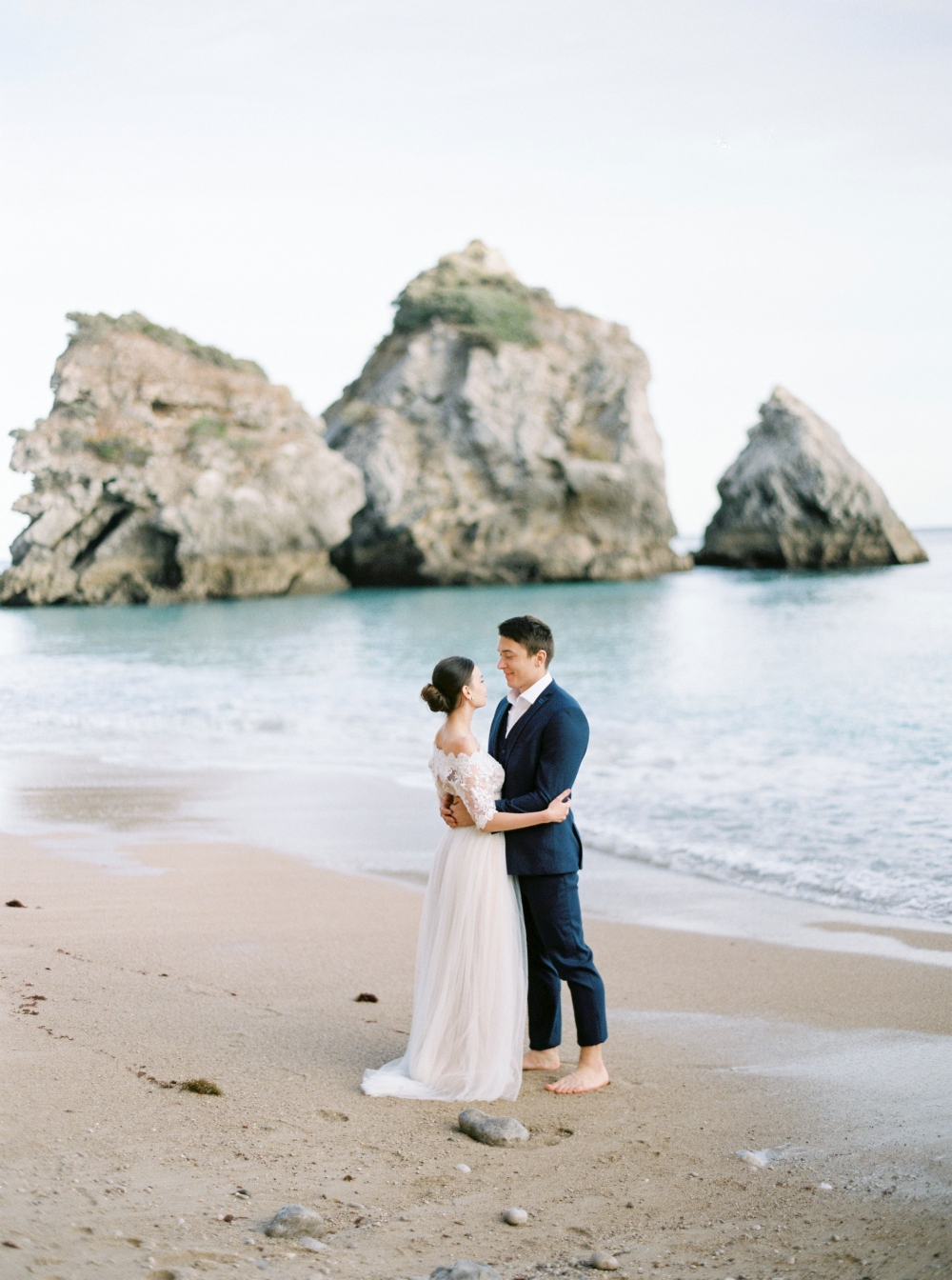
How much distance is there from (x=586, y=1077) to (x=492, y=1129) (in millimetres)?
564

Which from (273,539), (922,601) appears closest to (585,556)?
(273,539)

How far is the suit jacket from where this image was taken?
12.6ft

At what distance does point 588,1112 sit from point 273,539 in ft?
139

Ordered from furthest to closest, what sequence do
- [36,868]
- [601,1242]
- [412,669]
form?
[412,669], [36,868], [601,1242]

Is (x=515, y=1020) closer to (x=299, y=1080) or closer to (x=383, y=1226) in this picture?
(x=299, y=1080)

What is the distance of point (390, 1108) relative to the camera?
11.9ft

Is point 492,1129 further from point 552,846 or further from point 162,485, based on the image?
point 162,485

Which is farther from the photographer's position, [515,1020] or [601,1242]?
[515,1020]

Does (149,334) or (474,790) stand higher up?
(149,334)

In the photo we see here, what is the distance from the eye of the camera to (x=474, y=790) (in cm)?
378

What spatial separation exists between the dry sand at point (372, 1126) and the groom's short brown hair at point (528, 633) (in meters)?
1.56

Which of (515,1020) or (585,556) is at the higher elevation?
(585,556)

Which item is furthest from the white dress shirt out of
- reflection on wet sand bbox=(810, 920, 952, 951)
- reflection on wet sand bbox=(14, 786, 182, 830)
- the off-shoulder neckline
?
reflection on wet sand bbox=(14, 786, 182, 830)

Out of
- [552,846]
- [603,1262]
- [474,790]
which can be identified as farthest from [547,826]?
[603,1262]
